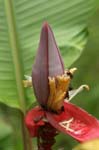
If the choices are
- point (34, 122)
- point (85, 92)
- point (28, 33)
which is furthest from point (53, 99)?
point (85, 92)

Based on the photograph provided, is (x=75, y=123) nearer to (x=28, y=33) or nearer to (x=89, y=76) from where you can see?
(x=28, y=33)

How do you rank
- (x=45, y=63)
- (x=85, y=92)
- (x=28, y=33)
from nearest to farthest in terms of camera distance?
(x=45, y=63) → (x=28, y=33) → (x=85, y=92)

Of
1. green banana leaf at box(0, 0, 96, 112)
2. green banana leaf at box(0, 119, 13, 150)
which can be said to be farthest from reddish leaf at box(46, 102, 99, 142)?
green banana leaf at box(0, 119, 13, 150)

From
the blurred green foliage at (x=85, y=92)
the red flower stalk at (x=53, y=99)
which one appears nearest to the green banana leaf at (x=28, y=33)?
the blurred green foliage at (x=85, y=92)

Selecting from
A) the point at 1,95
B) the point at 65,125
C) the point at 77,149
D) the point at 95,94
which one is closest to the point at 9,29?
the point at 1,95

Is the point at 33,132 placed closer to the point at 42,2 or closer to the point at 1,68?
the point at 1,68

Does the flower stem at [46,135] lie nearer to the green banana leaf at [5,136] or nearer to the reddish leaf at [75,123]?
the reddish leaf at [75,123]
